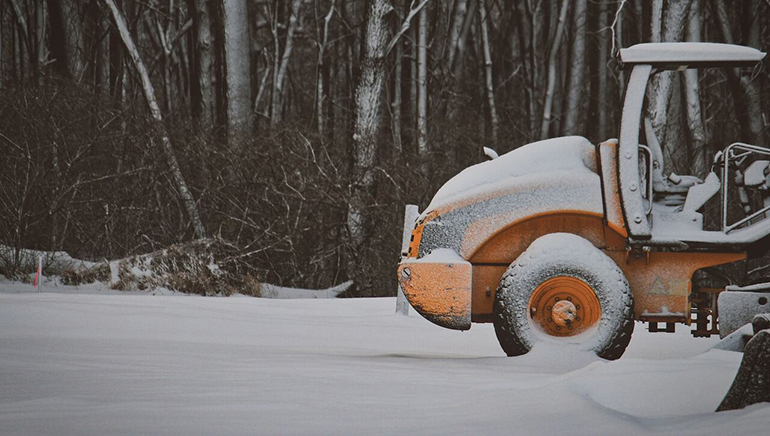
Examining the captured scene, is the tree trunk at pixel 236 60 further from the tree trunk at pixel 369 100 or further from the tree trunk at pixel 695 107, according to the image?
the tree trunk at pixel 695 107

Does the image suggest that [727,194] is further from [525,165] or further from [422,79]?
[422,79]

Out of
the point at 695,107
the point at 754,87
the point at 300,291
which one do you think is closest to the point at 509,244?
the point at 300,291

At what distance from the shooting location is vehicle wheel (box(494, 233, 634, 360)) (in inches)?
274

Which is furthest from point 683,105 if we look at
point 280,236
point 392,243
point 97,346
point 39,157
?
point 97,346

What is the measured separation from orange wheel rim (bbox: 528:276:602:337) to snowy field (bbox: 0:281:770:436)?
241mm

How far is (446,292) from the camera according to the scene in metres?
7.24

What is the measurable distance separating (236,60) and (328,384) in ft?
40.4

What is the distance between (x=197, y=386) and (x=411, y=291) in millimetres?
2114

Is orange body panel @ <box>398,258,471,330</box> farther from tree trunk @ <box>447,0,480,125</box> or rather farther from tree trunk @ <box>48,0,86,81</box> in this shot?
tree trunk @ <box>447,0,480,125</box>

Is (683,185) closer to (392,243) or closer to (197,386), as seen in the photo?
(197,386)

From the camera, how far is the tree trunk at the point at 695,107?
15.5 meters

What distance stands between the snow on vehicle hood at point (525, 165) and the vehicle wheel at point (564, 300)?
1.74ft

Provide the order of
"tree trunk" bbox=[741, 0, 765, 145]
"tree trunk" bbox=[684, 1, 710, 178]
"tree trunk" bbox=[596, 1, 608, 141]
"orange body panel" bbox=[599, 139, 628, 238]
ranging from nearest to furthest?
"orange body panel" bbox=[599, 139, 628, 238]
"tree trunk" bbox=[684, 1, 710, 178]
"tree trunk" bbox=[741, 0, 765, 145]
"tree trunk" bbox=[596, 1, 608, 141]

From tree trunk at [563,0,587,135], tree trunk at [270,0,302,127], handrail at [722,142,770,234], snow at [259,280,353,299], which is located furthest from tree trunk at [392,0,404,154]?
handrail at [722,142,770,234]
